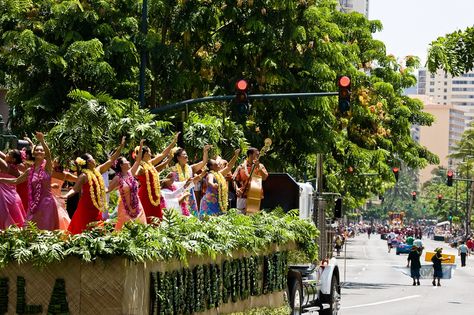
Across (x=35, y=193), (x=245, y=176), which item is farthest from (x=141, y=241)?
(x=245, y=176)

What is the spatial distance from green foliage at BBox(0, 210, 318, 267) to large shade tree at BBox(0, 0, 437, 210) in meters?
16.2

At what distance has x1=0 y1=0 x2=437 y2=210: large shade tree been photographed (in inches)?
1373

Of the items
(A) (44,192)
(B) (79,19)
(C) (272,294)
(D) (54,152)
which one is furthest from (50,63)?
(A) (44,192)

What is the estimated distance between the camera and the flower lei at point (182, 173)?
1987 centimetres

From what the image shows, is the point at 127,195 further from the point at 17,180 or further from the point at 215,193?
the point at 215,193

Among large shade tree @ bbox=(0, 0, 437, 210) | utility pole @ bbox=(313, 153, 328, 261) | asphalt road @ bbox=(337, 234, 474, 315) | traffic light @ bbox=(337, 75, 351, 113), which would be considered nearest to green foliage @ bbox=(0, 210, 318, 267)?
utility pole @ bbox=(313, 153, 328, 261)

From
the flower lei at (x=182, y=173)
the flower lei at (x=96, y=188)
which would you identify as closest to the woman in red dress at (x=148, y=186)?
the flower lei at (x=96, y=188)

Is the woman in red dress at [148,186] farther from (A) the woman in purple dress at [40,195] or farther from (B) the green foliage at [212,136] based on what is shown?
(B) the green foliage at [212,136]

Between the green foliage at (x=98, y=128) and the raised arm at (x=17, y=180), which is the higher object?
the green foliage at (x=98, y=128)

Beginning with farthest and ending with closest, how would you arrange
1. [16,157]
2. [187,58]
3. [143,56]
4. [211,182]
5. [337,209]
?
1. [187,58]
2. [143,56]
3. [337,209]
4. [211,182]
5. [16,157]

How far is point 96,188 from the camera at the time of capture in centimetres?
1587

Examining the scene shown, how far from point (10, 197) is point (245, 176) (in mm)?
5992

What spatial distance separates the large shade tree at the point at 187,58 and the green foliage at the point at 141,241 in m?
16.2

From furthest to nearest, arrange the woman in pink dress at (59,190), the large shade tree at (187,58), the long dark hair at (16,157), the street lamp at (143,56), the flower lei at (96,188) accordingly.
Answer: the large shade tree at (187,58) → the street lamp at (143,56) → the long dark hair at (16,157) → the woman in pink dress at (59,190) → the flower lei at (96,188)
